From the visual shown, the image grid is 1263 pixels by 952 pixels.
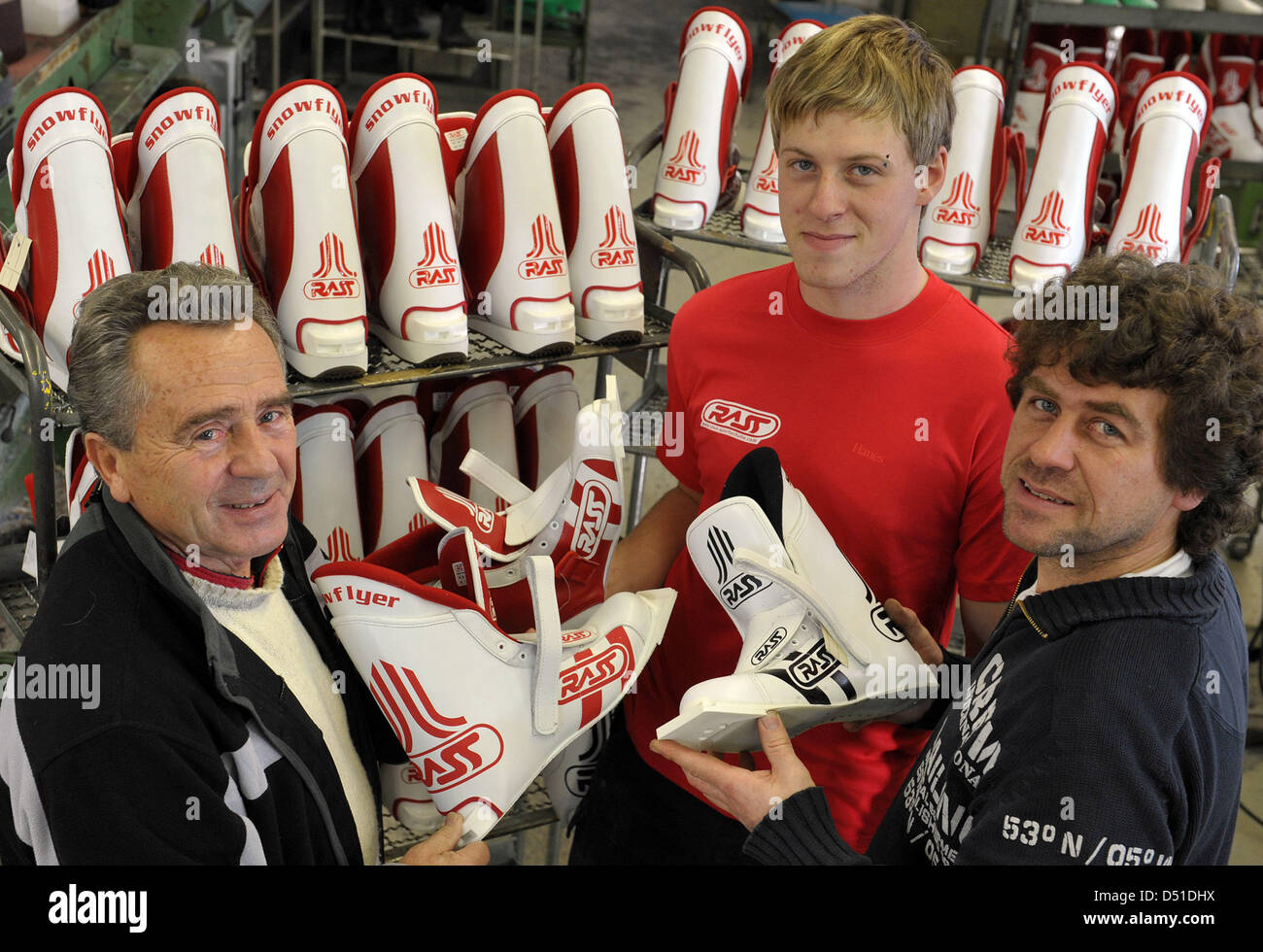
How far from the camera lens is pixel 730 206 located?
276 cm

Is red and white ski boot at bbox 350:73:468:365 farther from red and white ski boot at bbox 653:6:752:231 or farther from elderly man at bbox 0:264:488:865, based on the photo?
red and white ski boot at bbox 653:6:752:231

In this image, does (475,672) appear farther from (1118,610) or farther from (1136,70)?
(1136,70)

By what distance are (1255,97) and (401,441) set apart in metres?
3.92

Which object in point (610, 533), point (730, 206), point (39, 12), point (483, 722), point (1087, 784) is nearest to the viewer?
point (1087, 784)

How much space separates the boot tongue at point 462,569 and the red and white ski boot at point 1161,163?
1550 mm

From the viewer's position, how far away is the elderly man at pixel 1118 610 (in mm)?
1095

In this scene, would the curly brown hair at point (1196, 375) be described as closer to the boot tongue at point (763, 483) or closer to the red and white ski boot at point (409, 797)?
the boot tongue at point (763, 483)

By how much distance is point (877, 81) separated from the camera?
1573 millimetres

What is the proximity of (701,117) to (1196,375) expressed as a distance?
153 cm

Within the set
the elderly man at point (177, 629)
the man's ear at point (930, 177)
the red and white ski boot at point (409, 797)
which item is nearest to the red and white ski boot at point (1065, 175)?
the man's ear at point (930, 177)

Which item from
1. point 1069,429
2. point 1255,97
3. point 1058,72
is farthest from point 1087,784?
point 1255,97

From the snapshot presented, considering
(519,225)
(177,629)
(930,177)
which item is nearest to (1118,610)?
(930,177)

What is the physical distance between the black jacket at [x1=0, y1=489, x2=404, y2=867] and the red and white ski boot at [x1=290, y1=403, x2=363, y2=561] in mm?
668

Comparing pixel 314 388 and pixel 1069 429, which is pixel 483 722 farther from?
pixel 1069 429
